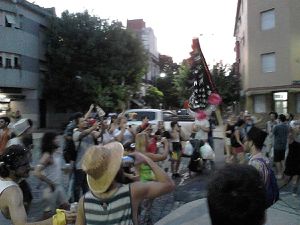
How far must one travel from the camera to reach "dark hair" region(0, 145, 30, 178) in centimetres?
346

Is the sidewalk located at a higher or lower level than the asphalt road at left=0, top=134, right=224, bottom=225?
higher

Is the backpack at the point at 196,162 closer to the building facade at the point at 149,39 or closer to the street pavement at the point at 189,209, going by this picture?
the street pavement at the point at 189,209

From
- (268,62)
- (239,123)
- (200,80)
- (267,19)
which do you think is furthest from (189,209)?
(267,19)

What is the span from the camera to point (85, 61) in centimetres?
3462

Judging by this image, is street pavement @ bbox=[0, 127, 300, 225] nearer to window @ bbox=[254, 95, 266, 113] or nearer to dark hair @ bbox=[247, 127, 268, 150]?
dark hair @ bbox=[247, 127, 268, 150]

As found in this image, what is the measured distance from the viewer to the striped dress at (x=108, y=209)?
8.87 feet

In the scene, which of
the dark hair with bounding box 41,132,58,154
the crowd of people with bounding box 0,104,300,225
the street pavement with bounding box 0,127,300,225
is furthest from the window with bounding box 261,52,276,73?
the dark hair with bounding box 41,132,58,154

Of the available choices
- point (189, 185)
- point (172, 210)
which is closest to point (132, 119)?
point (189, 185)

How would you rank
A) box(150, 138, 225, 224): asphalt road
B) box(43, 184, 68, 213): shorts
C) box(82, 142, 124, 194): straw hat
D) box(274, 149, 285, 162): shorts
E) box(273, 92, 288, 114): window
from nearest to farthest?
box(82, 142, 124, 194): straw hat
box(43, 184, 68, 213): shorts
box(150, 138, 225, 224): asphalt road
box(274, 149, 285, 162): shorts
box(273, 92, 288, 114): window

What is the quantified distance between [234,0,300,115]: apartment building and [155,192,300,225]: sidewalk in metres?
24.2

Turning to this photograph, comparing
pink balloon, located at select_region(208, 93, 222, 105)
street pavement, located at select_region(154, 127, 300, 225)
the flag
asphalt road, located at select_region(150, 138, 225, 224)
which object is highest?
the flag

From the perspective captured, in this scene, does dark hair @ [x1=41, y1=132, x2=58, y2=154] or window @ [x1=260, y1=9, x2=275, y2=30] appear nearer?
dark hair @ [x1=41, y1=132, x2=58, y2=154]

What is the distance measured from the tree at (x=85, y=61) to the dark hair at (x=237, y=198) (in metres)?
32.0

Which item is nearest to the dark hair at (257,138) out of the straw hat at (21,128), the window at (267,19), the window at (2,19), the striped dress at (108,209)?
the striped dress at (108,209)
